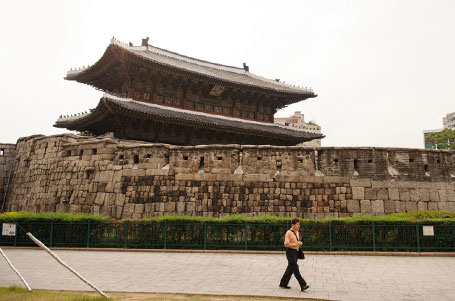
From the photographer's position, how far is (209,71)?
93.4 feet

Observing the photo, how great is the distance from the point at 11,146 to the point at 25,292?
843 inches

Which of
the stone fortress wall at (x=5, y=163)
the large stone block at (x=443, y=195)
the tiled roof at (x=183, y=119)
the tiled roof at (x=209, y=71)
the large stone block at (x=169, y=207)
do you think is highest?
the tiled roof at (x=209, y=71)

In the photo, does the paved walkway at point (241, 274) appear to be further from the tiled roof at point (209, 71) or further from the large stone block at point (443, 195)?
the tiled roof at point (209, 71)

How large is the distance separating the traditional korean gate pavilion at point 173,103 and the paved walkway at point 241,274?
10.4 m

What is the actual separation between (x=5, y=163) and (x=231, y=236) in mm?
19077

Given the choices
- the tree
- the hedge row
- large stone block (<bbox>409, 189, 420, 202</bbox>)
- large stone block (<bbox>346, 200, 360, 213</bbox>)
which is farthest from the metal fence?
the tree

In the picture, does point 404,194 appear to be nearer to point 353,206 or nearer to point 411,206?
point 411,206

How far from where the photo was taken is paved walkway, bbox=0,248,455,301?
7.24 m

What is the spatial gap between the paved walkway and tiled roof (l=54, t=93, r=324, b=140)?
31.5 feet

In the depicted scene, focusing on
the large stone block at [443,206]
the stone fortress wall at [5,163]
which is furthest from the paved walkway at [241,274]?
the stone fortress wall at [5,163]

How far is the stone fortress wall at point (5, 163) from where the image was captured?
2382 cm

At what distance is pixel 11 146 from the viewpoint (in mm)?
24797

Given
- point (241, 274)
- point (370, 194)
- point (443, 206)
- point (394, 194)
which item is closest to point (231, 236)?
point (241, 274)

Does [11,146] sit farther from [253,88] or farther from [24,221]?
[253,88]
